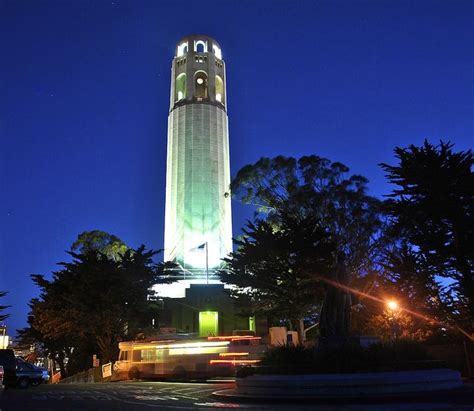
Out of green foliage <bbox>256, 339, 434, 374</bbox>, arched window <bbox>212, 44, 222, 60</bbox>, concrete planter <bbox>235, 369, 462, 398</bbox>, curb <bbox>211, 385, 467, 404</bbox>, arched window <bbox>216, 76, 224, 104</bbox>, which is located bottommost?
curb <bbox>211, 385, 467, 404</bbox>

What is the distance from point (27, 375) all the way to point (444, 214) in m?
22.0

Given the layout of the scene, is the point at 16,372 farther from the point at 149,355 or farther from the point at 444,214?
the point at 444,214

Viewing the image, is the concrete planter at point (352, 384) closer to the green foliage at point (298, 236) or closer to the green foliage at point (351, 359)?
the green foliage at point (351, 359)

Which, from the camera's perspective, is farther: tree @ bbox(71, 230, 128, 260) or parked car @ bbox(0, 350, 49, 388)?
tree @ bbox(71, 230, 128, 260)

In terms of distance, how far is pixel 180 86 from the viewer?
252ft

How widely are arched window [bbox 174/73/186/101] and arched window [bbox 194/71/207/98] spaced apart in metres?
1.87

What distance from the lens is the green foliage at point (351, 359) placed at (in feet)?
48.5

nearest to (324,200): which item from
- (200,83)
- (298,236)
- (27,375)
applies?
(298,236)

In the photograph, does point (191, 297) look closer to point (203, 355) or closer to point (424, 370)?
point (203, 355)

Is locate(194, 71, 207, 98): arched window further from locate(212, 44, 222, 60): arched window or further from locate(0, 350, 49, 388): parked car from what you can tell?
locate(0, 350, 49, 388): parked car

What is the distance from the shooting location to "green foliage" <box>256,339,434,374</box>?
1479cm

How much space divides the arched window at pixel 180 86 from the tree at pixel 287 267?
145 ft

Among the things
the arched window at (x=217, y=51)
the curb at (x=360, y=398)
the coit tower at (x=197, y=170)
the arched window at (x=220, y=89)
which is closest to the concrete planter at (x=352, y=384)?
the curb at (x=360, y=398)

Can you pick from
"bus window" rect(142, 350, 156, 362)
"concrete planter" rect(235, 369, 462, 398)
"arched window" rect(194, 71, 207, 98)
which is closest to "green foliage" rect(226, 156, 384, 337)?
"bus window" rect(142, 350, 156, 362)
